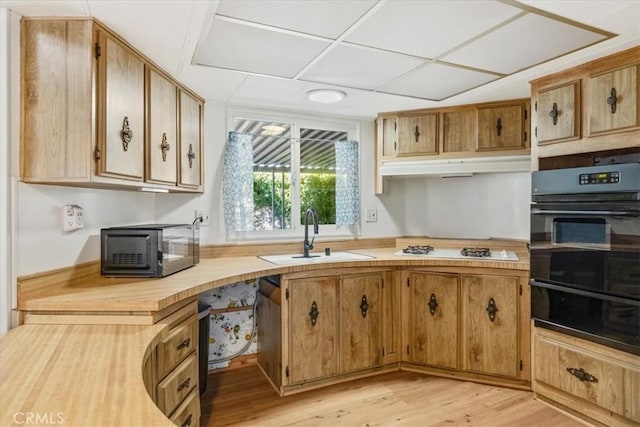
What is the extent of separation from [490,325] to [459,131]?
1452mm

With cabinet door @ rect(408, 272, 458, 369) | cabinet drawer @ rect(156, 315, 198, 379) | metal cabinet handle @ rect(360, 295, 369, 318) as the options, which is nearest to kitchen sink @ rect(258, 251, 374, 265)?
metal cabinet handle @ rect(360, 295, 369, 318)

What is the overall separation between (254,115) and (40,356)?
2.20 m

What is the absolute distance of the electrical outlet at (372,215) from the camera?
10.8 ft

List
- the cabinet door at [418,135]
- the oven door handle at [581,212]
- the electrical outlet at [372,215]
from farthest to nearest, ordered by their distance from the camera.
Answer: the electrical outlet at [372,215] → the cabinet door at [418,135] → the oven door handle at [581,212]

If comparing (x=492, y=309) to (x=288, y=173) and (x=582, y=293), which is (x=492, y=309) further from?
(x=288, y=173)

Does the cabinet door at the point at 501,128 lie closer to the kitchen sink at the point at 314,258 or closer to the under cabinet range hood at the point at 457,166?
the under cabinet range hood at the point at 457,166

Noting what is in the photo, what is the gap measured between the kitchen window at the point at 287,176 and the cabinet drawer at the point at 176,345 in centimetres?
106

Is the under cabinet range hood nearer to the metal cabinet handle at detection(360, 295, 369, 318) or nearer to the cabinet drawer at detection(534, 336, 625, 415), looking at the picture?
the metal cabinet handle at detection(360, 295, 369, 318)

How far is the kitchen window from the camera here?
2.74 metres

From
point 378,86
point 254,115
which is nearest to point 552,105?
point 378,86

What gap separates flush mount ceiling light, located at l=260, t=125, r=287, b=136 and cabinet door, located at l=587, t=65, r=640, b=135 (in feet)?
6.90

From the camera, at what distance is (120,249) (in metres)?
1.86

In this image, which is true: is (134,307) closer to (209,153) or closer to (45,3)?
(45,3)

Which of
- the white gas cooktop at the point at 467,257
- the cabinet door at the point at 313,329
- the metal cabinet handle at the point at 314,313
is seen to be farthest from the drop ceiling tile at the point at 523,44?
the metal cabinet handle at the point at 314,313
